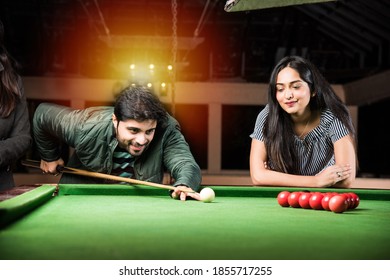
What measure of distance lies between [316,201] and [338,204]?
121 millimetres

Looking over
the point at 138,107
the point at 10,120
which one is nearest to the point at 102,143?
the point at 138,107

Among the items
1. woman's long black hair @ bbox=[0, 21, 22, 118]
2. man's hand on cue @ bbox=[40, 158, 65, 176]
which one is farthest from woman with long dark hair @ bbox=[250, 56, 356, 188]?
woman's long black hair @ bbox=[0, 21, 22, 118]

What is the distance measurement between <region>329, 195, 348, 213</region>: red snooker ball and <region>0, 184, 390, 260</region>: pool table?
3cm

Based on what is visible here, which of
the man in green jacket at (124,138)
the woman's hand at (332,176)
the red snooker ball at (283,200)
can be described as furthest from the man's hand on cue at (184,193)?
the woman's hand at (332,176)

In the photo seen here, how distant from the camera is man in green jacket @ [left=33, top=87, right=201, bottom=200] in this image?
3010 millimetres

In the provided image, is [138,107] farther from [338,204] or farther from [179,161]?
[338,204]

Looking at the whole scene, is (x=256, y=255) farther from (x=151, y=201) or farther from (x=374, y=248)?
(x=151, y=201)

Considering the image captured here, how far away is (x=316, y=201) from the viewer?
2.38 meters

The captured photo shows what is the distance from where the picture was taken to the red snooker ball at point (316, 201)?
93.6 inches

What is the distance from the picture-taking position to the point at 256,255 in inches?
57.2

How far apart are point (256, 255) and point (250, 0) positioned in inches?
63.9

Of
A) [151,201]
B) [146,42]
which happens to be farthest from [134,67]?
[151,201]

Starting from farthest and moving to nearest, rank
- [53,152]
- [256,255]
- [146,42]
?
[146,42], [53,152], [256,255]

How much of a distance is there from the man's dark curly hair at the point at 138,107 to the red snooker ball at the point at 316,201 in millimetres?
1017
